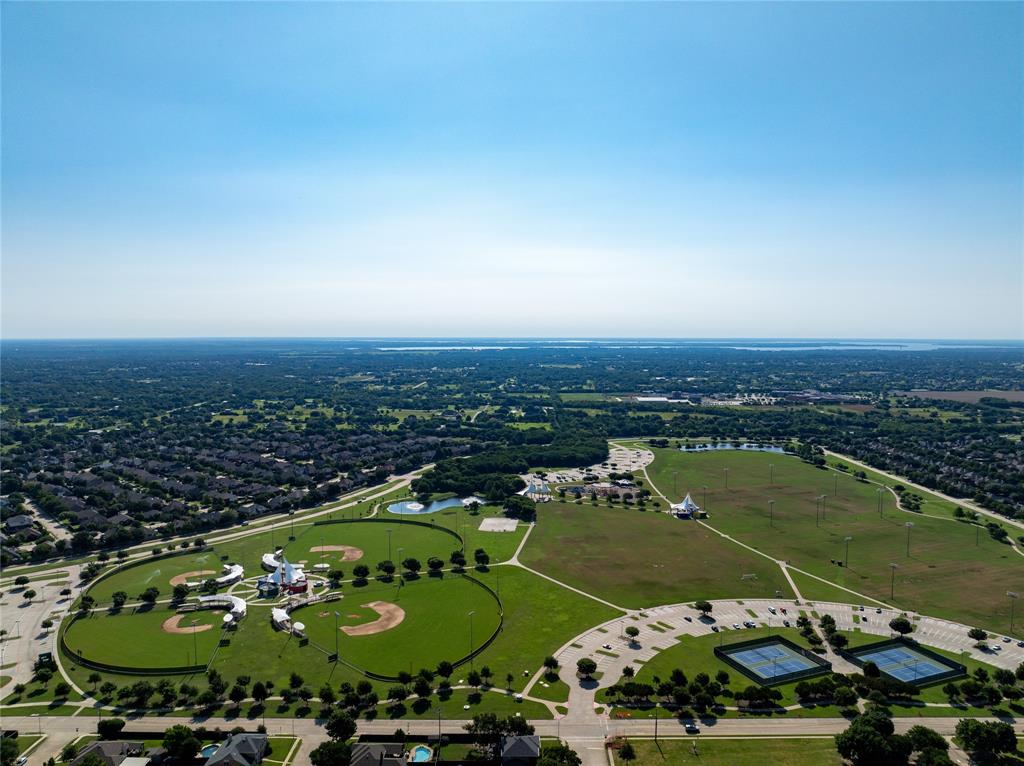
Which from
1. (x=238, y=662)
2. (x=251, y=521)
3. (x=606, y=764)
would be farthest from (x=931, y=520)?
(x=251, y=521)

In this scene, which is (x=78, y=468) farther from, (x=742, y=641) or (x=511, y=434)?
(x=742, y=641)

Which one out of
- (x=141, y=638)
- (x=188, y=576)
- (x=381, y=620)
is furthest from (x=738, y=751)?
(x=188, y=576)

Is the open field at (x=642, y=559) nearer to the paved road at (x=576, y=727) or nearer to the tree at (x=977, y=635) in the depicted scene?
the tree at (x=977, y=635)

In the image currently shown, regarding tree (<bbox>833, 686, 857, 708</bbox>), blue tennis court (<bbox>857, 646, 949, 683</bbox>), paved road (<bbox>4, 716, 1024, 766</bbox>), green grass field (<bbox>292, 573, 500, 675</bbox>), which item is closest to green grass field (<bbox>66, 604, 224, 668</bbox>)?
paved road (<bbox>4, 716, 1024, 766</bbox>)

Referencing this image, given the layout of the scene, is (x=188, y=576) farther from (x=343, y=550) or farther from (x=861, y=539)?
(x=861, y=539)

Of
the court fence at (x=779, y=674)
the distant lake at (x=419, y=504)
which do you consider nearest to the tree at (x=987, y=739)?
the court fence at (x=779, y=674)

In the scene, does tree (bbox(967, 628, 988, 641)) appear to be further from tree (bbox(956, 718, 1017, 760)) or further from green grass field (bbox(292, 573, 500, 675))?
green grass field (bbox(292, 573, 500, 675))
